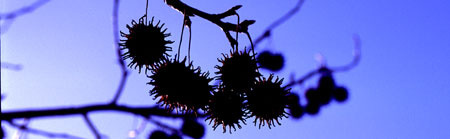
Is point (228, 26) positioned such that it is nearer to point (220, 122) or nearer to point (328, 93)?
point (220, 122)

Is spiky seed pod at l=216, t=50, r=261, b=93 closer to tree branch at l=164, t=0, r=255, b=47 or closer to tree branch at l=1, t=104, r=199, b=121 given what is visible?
tree branch at l=164, t=0, r=255, b=47

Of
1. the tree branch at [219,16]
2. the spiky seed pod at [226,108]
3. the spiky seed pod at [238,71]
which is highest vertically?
the tree branch at [219,16]

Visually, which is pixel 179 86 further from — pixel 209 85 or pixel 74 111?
pixel 74 111

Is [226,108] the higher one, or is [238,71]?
[238,71]

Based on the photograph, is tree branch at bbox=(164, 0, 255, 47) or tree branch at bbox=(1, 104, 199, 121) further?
tree branch at bbox=(1, 104, 199, 121)

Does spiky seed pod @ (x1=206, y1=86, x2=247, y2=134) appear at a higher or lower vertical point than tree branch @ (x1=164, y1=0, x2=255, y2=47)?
lower

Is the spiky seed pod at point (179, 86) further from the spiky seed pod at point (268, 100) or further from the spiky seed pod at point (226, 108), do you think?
the spiky seed pod at point (268, 100)

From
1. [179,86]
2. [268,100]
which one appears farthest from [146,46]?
[268,100]
